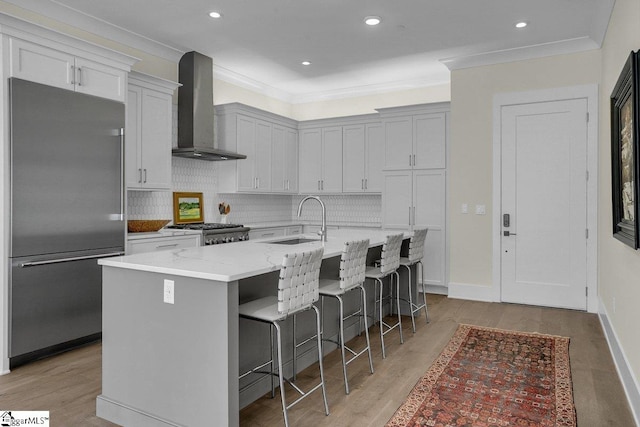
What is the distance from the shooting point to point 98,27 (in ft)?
15.0

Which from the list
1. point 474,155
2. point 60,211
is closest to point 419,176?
point 474,155

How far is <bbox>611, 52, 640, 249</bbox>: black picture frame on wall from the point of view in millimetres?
2443

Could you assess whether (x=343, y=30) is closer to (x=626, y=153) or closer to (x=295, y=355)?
(x=626, y=153)

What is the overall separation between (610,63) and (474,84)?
1734mm

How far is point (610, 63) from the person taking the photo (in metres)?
4.06

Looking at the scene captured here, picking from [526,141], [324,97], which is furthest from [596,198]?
[324,97]

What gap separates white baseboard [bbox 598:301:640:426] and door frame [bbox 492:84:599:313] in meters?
0.91

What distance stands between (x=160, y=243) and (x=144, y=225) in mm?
347

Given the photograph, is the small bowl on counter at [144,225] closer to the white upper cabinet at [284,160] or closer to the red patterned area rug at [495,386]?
the white upper cabinet at [284,160]

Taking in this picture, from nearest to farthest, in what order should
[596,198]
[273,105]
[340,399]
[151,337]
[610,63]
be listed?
[151,337], [340,399], [610,63], [596,198], [273,105]

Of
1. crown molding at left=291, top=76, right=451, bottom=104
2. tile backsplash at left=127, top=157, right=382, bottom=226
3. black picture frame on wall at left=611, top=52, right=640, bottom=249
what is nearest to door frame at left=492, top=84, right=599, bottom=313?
crown molding at left=291, top=76, right=451, bottom=104

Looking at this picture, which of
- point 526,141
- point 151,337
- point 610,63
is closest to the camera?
point 151,337

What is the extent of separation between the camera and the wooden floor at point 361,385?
8.50 ft

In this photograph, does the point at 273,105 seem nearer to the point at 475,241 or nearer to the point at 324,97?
the point at 324,97
